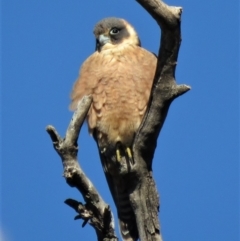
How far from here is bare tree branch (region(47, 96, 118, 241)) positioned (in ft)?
12.7

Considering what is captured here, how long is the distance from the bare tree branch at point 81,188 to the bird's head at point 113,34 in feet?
4.40

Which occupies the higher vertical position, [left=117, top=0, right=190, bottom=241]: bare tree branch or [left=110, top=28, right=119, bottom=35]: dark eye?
[left=110, top=28, right=119, bottom=35]: dark eye

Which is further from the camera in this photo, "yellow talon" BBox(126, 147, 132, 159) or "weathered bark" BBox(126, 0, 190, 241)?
"yellow talon" BBox(126, 147, 132, 159)

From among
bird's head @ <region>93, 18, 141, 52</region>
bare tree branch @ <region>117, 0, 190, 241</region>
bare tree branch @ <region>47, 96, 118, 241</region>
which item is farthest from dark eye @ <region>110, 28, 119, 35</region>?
bare tree branch @ <region>47, 96, 118, 241</region>

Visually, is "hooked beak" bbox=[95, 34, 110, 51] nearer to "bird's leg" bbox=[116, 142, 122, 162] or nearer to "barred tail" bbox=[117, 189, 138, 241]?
"bird's leg" bbox=[116, 142, 122, 162]

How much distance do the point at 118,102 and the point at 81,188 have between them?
2.87ft

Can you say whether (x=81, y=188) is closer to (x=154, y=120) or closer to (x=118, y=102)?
(x=154, y=120)

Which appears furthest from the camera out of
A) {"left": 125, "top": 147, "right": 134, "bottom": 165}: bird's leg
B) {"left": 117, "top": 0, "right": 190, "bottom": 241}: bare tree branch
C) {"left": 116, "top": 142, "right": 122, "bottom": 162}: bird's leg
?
{"left": 116, "top": 142, "right": 122, "bottom": 162}: bird's leg

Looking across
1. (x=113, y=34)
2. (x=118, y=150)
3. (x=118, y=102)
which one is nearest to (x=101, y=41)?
(x=113, y=34)

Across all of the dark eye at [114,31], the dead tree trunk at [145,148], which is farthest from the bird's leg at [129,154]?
the dark eye at [114,31]

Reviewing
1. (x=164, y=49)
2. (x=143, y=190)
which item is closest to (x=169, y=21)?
(x=164, y=49)

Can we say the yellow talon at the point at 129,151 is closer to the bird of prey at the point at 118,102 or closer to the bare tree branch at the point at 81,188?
the bird of prey at the point at 118,102

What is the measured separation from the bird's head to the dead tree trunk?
108 cm

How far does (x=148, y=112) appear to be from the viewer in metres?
4.07
